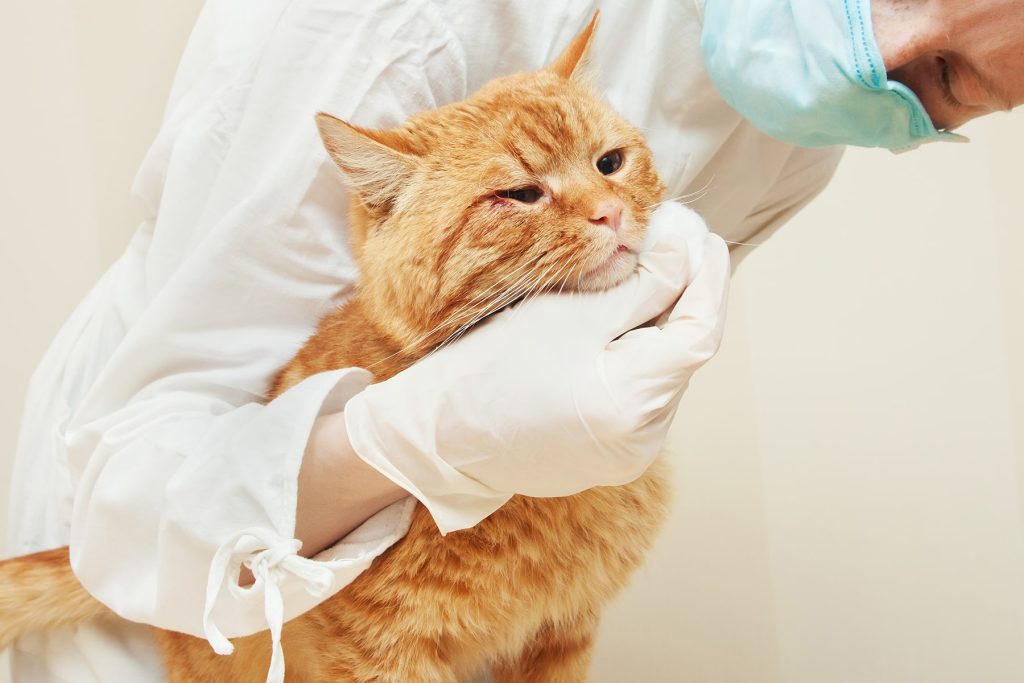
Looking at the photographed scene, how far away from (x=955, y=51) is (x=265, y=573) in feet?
3.01

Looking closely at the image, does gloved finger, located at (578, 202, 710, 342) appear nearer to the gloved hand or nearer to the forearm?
the gloved hand

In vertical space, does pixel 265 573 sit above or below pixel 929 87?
below

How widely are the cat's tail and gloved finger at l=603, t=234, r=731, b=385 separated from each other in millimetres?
810

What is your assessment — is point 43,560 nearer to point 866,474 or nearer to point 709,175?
point 709,175

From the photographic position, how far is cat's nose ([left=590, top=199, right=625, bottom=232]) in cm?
96

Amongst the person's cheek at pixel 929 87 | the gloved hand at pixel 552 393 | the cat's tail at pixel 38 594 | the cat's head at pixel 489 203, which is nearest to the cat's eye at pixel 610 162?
the cat's head at pixel 489 203

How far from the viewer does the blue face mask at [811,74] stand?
1.01m

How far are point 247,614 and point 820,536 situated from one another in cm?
140

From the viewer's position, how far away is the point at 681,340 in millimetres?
937

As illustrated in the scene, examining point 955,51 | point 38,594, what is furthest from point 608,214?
point 38,594

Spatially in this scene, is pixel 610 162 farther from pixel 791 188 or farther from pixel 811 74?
pixel 791 188

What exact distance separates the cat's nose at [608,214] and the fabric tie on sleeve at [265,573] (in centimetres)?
45

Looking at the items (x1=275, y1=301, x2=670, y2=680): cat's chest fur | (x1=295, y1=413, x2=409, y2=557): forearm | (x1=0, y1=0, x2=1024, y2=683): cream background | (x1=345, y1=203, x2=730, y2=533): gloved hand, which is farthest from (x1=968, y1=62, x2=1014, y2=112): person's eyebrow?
(x1=0, y1=0, x2=1024, y2=683): cream background

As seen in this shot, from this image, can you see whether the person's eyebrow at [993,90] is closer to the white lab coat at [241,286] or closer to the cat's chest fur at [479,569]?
the white lab coat at [241,286]
